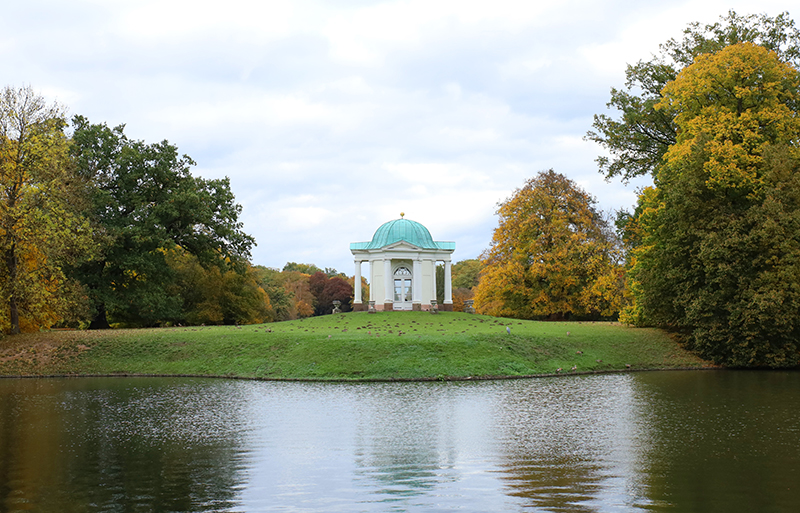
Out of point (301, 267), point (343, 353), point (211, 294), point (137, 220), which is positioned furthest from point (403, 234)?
point (301, 267)

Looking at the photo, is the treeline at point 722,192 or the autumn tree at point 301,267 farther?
the autumn tree at point 301,267

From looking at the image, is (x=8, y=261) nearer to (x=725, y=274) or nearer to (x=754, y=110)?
(x=725, y=274)

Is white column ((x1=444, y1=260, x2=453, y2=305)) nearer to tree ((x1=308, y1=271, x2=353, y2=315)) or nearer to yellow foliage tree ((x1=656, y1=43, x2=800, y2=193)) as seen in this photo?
yellow foliage tree ((x1=656, y1=43, x2=800, y2=193))

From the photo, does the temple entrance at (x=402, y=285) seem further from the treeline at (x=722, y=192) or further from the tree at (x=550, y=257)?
the treeline at (x=722, y=192)

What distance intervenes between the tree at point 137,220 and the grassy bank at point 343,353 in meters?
5.15

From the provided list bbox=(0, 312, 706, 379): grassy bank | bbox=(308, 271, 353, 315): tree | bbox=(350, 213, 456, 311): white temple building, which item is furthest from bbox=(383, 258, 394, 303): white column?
bbox=(308, 271, 353, 315): tree

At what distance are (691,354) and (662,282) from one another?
3.21 metres

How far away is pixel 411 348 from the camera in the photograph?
25016 mm

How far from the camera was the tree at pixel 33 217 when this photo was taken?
2848 cm

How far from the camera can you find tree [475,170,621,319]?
42.6 meters

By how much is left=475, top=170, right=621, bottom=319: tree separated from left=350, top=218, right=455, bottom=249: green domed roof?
447 cm

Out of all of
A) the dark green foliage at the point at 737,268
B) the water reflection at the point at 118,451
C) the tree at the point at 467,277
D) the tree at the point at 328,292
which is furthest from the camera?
the tree at the point at 328,292

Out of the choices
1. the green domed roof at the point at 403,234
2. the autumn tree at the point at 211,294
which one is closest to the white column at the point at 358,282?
the green domed roof at the point at 403,234

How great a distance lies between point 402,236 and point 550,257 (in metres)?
10.8
